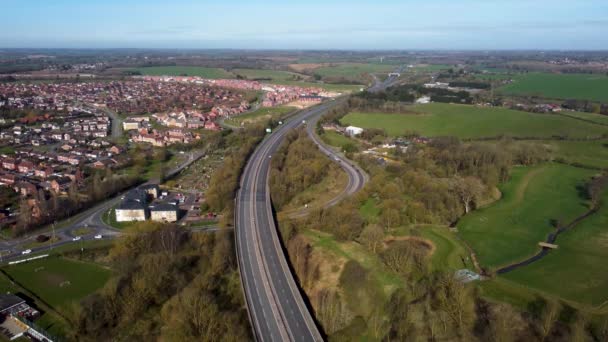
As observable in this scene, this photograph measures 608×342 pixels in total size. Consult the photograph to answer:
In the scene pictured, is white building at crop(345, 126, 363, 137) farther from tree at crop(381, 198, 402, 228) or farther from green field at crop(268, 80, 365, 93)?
green field at crop(268, 80, 365, 93)

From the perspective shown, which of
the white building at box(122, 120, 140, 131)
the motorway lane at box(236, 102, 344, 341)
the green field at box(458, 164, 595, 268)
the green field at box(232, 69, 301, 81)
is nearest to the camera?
the motorway lane at box(236, 102, 344, 341)

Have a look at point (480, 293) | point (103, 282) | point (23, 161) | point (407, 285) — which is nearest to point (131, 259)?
point (103, 282)

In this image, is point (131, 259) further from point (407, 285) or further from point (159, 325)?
point (407, 285)

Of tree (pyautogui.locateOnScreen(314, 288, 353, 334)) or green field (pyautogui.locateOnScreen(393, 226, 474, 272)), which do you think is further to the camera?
green field (pyautogui.locateOnScreen(393, 226, 474, 272))

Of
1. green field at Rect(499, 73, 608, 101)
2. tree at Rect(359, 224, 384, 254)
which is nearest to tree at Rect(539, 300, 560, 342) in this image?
tree at Rect(359, 224, 384, 254)

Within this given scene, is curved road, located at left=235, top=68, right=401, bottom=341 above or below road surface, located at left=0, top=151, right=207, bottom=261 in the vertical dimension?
above

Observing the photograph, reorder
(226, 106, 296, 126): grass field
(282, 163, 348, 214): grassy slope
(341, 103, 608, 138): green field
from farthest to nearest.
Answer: (226, 106, 296, 126): grass field < (341, 103, 608, 138): green field < (282, 163, 348, 214): grassy slope

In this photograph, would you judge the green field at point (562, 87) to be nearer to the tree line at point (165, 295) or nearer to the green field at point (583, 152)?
the green field at point (583, 152)
